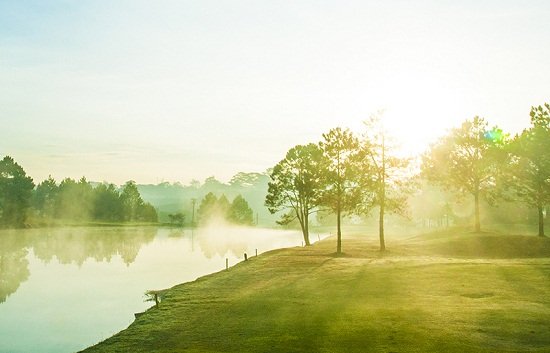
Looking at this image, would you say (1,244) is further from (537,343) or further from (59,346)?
(537,343)

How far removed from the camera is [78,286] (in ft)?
138

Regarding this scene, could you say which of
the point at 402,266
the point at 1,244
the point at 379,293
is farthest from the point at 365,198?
the point at 1,244

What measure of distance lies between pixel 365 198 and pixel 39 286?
131ft

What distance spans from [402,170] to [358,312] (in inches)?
1332

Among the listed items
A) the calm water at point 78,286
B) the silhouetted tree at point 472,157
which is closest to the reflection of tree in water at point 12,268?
the calm water at point 78,286

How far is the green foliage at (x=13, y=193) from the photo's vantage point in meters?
131

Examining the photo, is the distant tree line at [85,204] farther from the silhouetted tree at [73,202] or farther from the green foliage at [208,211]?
the green foliage at [208,211]

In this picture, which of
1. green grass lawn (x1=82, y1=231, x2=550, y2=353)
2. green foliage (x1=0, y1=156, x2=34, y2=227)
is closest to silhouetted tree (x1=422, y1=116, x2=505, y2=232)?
green grass lawn (x1=82, y1=231, x2=550, y2=353)

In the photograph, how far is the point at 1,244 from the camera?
3359 inches

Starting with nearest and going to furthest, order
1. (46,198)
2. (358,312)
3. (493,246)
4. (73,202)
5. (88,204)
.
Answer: (358,312)
(493,246)
(73,202)
(88,204)
(46,198)

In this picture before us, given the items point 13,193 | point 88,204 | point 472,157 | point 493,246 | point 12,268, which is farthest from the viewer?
point 88,204

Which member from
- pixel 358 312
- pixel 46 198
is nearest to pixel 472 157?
pixel 358 312

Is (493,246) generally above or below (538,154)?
below

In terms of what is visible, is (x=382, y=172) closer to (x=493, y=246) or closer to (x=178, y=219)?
(x=493, y=246)
